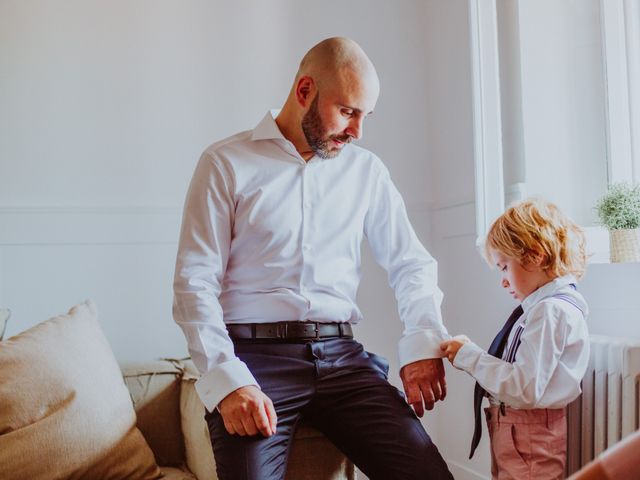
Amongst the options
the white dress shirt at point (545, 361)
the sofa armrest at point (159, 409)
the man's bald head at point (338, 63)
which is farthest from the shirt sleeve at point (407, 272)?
the sofa armrest at point (159, 409)

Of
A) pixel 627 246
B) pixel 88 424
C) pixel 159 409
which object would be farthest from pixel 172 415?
pixel 627 246

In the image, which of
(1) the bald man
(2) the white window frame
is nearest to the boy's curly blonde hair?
(1) the bald man

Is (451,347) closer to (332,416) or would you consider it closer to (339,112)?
(332,416)

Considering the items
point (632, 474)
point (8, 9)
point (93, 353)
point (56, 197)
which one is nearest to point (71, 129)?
point (56, 197)

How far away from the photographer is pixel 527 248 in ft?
5.45

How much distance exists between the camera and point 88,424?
1.80m

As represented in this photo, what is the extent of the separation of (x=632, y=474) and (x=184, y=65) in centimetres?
229

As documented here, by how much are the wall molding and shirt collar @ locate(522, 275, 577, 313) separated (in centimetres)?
130

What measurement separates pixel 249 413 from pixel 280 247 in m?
0.47

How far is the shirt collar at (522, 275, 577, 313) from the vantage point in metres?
1.62

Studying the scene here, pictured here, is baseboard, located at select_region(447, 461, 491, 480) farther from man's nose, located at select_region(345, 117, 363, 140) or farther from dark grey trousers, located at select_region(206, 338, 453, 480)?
man's nose, located at select_region(345, 117, 363, 140)

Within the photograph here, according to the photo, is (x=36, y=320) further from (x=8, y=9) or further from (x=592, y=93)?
(x=592, y=93)

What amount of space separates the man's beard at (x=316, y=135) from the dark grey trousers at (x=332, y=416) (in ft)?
1.59

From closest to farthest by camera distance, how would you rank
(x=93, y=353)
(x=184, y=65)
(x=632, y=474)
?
Answer: (x=632, y=474) → (x=93, y=353) → (x=184, y=65)
